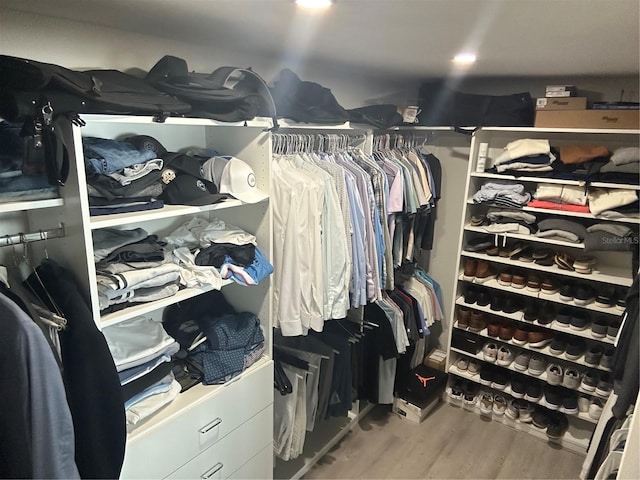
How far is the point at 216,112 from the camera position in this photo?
4.49 ft

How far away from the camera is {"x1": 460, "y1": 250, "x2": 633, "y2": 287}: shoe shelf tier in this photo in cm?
222

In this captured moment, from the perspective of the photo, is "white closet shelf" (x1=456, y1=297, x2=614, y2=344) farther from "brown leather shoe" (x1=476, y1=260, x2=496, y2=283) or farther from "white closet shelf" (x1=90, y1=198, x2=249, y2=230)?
"white closet shelf" (x1=90, y1=198, x2=249, y2=230)

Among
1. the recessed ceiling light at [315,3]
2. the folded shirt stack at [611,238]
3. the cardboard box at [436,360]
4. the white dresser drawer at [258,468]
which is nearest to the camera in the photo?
the recessed ceiling light at [315,3]

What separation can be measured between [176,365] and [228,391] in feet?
0.72

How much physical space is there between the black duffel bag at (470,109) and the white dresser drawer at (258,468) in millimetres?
2017

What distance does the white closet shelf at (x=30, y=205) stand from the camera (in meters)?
1.00

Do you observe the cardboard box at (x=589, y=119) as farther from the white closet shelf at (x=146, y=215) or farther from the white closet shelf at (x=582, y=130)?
the white closet shelf at (x=146, y=215)

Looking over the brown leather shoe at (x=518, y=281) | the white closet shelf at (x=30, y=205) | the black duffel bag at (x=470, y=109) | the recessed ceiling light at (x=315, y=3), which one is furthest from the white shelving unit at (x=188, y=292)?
the brown leather shoe at (x=518, y=281)

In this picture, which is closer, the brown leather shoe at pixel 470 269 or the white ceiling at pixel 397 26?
the white ceiling at pixel 397 26

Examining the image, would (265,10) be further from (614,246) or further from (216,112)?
(614,246)

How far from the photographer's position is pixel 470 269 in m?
2.66

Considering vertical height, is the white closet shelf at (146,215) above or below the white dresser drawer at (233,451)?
above

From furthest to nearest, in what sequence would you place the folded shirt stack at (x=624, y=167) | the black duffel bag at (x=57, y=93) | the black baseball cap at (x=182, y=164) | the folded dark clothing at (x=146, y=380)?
the folded shirt stack at (x=624, y=167) → the black baseball cap at (x=182, y=164) → the folded dark clothing at (x=146, y=380) → the black duffel bag at (x=57, y=93)

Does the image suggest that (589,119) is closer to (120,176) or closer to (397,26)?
(397,26)
